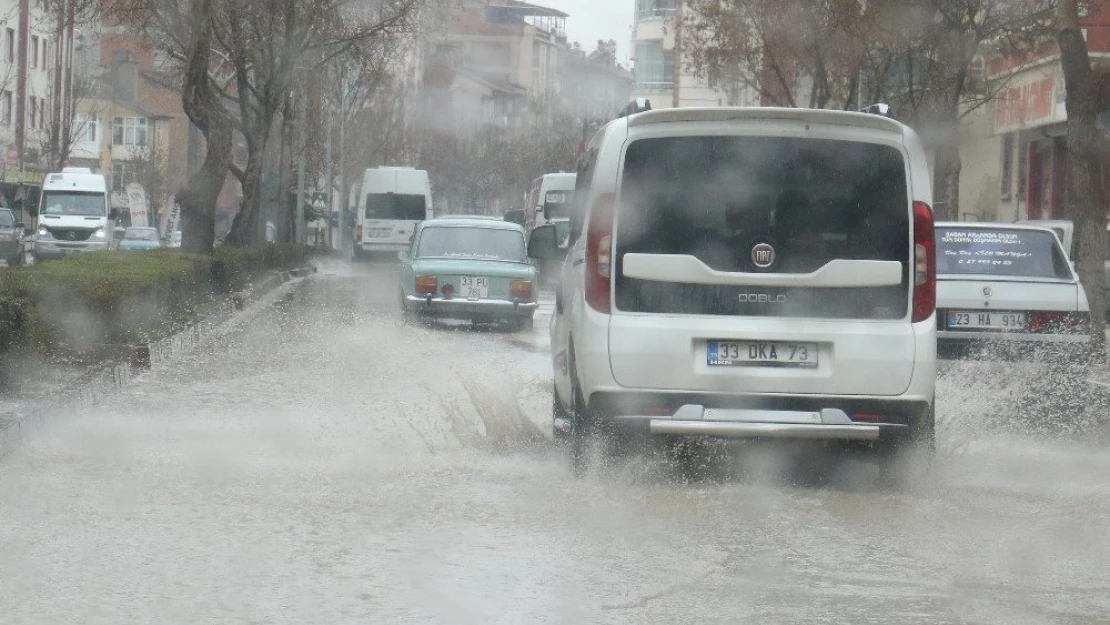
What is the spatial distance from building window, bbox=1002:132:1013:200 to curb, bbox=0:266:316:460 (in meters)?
22.8

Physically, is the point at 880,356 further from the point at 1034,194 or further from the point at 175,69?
the point at 1034,194

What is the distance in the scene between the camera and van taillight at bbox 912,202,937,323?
848 cm

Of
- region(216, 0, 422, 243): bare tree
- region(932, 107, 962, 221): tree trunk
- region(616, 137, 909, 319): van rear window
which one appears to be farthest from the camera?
region(216, 0, 422, 243): bare tree

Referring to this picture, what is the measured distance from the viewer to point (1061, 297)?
14.4m

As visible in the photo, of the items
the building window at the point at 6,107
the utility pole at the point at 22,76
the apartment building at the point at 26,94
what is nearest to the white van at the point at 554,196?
the apartment building at the point at 26,94

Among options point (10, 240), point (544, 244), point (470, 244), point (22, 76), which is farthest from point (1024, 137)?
point (22, 76)

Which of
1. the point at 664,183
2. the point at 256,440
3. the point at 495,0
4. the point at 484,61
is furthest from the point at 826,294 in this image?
the point at 495,0

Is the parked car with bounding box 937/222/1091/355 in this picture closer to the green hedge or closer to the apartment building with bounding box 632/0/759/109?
the green hedge

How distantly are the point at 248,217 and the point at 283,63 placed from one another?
343cm

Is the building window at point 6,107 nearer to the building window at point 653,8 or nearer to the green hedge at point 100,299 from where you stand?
the building window at point 653,8

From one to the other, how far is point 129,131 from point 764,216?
104515mm

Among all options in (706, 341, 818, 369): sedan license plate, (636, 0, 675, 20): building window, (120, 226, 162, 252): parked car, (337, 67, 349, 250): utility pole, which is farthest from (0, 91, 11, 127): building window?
(706, 341, 818, 369): sedan license plate

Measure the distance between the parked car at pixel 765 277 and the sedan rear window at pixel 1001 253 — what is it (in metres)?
6.54

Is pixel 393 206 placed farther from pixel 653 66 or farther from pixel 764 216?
pixel 764 216
